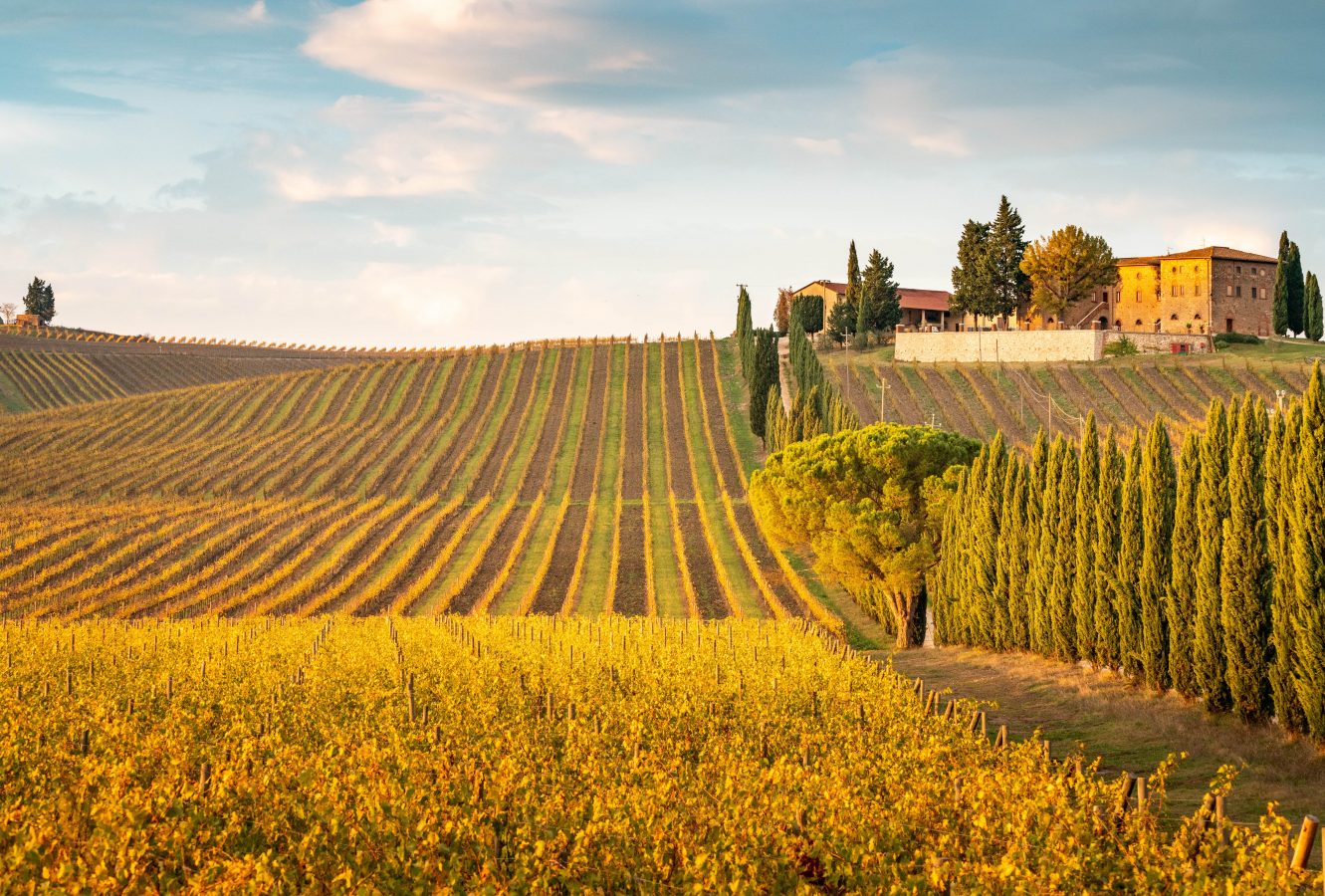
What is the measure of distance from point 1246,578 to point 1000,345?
8688cm

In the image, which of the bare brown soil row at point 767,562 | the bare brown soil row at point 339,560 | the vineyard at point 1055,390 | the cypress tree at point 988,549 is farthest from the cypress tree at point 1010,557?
the vineyard at point 1055,390

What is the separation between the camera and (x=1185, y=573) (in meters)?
27.4

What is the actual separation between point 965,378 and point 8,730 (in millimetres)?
91087

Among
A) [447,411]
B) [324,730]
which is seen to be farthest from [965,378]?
[324,730]

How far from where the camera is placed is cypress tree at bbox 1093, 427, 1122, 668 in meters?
31.2

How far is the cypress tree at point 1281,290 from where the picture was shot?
110 meters

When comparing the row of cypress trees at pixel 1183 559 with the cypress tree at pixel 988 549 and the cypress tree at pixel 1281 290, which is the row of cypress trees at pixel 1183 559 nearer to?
the cypress tree at pixel 988 549

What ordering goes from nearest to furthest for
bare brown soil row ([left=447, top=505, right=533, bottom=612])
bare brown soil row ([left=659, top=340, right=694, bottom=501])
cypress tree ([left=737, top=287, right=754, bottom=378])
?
bare brown soil row ([left=447, top=505, right=533, bottom=612]) → bare brown soil row ([left=659, top=340, right=694, bottom=501]) → cypress tree ([left=737, top=287, right=754, bottom=378])

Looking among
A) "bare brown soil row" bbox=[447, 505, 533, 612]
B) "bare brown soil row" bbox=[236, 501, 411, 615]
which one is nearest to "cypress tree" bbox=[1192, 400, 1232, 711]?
"bare brown soil row" bbox=[447, 505, 533, 612]

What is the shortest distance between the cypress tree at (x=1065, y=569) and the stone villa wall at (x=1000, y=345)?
2936 inches

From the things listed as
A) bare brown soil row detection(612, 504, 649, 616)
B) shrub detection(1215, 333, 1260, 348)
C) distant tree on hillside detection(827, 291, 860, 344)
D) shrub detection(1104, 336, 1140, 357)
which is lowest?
bare brown soil row detection(612, 504, 649, 616)

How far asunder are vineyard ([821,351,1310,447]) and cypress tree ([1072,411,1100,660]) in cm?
4954

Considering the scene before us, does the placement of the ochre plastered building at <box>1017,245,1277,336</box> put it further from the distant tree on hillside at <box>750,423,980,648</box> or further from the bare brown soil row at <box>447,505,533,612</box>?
the distant tree on hillside at <box>750,423,980,648</box>

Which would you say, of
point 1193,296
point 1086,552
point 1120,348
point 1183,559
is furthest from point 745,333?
point 1183,559
